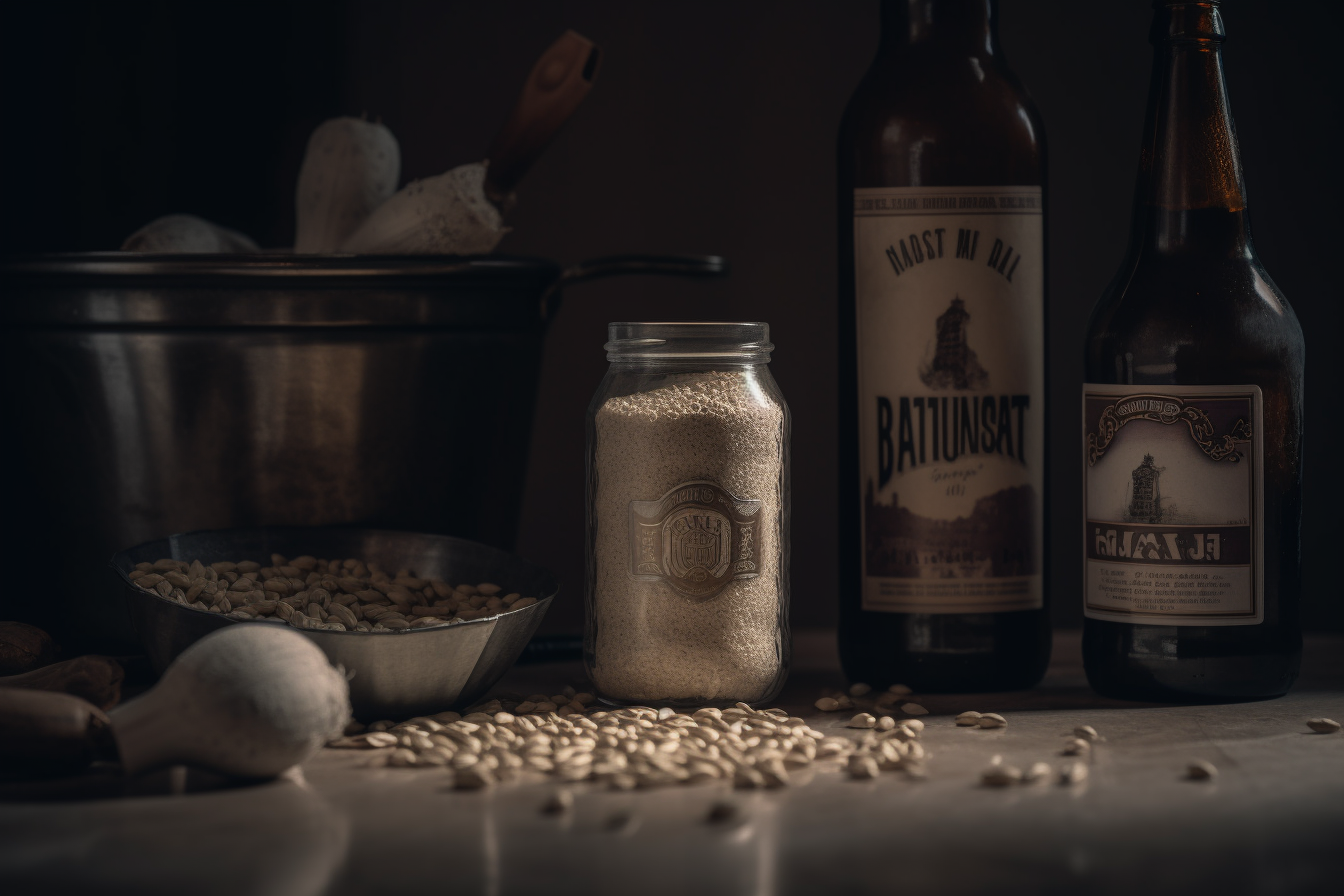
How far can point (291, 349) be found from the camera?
105 cm

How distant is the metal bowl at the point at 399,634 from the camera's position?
861 mm

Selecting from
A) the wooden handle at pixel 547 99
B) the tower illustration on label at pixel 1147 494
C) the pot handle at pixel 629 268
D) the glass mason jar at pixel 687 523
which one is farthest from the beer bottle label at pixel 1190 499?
the wooden handle at pixel 547 99

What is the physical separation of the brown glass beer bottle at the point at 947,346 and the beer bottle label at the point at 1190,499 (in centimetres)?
9

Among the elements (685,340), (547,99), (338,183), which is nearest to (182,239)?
(338,183)

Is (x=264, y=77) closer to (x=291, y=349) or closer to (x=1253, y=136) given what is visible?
(x=291, y=349)

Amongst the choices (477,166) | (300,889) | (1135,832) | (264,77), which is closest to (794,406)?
(477,166)

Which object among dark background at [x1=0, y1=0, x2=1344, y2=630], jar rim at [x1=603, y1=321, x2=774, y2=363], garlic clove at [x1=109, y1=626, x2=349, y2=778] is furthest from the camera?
dark background at [x1=0, y1=0, x2=1344, y2=630]

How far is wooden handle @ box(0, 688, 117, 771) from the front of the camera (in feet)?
2.58

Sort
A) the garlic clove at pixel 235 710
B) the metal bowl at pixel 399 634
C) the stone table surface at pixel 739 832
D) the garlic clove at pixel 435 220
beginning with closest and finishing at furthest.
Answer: the stone table surface at pixel 739 832 → the garlic clove at pixel 235 710 → the metal bowl at pixel 399 634 → the garlic clove at pixel 435 220

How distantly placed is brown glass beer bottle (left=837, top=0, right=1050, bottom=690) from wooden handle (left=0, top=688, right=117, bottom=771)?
1.63 ft

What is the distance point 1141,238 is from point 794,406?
45 cm

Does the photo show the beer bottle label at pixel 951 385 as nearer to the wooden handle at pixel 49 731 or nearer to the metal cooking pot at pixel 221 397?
the metal cooking pot at pixel 221 397

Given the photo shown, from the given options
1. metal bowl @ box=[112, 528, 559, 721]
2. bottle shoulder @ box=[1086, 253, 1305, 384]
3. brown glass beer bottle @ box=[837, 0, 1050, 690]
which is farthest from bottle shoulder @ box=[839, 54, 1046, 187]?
metal bowl @ box=[112, 528, 559, 721]

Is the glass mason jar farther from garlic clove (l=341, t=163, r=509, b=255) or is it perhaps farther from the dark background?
the dark background
